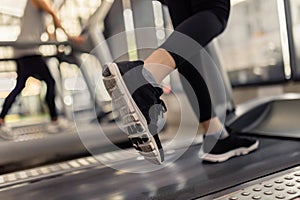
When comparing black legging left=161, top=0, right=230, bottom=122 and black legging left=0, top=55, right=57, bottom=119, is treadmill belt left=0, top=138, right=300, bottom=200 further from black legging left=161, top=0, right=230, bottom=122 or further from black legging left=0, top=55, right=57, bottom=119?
black legging left=0, top=55, right=57, bottom=119

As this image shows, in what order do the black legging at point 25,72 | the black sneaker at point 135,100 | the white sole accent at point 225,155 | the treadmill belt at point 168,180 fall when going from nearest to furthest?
the black sneaker at point 135,100
the treadmill belt at point 168,180
the white sole accent at point 225,155
the black legging at point 25,72

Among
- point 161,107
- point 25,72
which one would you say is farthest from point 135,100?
point 25,72

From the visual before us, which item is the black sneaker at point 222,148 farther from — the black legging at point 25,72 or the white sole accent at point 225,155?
the black legging at point 25,72

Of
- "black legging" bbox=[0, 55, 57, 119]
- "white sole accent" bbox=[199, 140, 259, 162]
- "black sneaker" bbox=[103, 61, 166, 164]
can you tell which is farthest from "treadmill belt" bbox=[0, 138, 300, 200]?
"black legging" bbox=[0, 55, 57, 119]

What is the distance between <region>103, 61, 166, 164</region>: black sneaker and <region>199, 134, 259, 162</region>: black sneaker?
0.43m

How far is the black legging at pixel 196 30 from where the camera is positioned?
106 cm

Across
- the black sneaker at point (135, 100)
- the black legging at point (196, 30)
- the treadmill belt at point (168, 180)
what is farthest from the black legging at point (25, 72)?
the black sneaker at point (135, 100)

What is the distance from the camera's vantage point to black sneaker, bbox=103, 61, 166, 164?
92cm

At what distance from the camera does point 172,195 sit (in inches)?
39.3

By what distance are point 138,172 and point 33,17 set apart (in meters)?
1.57

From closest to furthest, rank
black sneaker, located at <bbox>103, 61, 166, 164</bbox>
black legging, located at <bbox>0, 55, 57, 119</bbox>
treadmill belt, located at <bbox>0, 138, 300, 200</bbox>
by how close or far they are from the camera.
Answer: black sneaker, located at <bbox>103, 61, 166, 164</bbox> → treadmill belt, located at <bbox>0, 138, 300, 200</bbox> → black legging, located at <bbox>0, 55, 57, 119</bbox>

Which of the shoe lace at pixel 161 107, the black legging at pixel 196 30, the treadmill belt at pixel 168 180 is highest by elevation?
the black legging at pixel 196 30

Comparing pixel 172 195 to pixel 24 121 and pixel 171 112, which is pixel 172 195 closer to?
pixel 171 112

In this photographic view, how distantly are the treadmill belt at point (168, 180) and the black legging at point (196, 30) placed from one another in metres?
0.23
